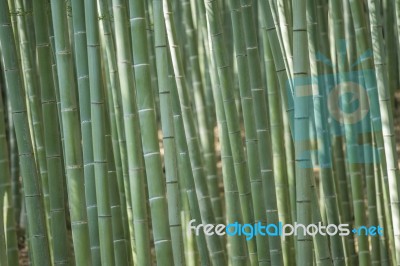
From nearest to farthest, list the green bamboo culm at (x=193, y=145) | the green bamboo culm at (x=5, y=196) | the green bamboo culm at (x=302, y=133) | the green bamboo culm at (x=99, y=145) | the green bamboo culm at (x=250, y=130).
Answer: the green bamboo culm at (x=302, y=133) → the green bamboo culm at (x=99, y=145) → the green bamboo culm at (x=5, y=196) → the green bamboo culm at (x=250, y=130) → the green bamboo culm at (x=193, y=145)

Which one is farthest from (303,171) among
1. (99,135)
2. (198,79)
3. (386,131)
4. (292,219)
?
(198,79)

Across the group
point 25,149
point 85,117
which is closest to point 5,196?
point 25,149

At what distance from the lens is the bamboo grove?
70.8 inches

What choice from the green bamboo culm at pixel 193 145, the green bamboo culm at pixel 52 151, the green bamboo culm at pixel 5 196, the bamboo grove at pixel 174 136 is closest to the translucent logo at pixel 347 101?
the bamboo grove at pixel 174 136

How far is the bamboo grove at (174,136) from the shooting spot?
1.80 m

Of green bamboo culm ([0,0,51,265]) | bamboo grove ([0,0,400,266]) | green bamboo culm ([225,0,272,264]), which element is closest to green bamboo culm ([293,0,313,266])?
bamboo grove ([0,0,400,266])

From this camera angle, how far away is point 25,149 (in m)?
2.12

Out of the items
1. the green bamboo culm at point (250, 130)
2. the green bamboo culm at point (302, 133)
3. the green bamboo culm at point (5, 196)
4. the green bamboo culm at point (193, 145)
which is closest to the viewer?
the green bamboo culm at point (302, 133)

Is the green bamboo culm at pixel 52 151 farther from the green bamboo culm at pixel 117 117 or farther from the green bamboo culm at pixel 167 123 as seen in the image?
the green bamboo culm at pixel 167 123

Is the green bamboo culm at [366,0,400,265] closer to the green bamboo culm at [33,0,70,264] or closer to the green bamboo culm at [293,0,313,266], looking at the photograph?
the green bamboo culm at [293,0,313,266]

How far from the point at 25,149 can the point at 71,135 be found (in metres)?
0.29

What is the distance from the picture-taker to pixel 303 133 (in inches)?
69.0

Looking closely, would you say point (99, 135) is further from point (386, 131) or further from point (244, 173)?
point (386, 131)

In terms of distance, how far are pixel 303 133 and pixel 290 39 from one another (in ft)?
2.07
